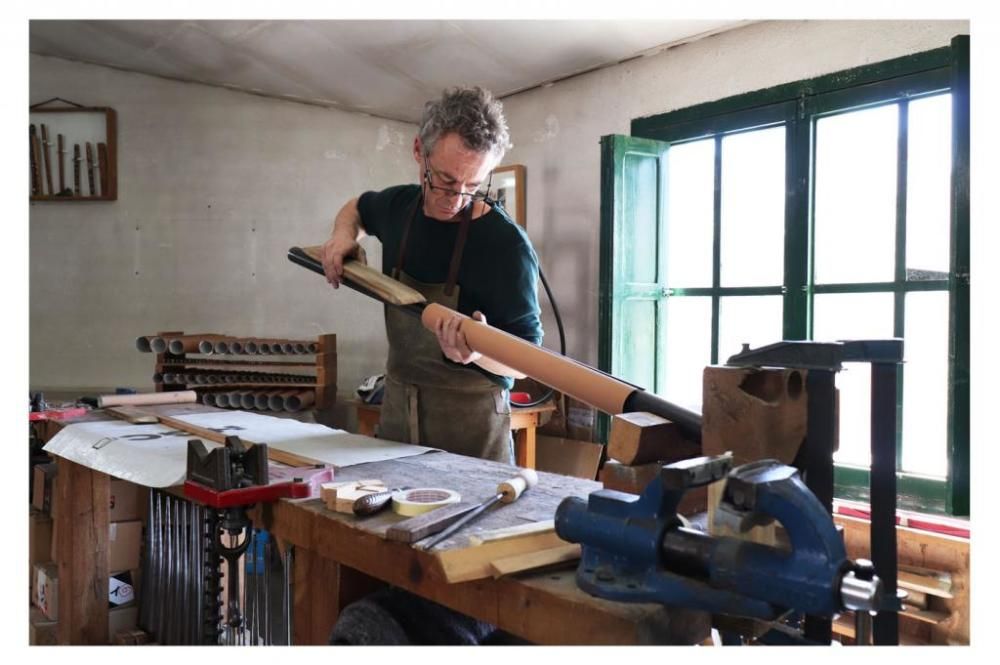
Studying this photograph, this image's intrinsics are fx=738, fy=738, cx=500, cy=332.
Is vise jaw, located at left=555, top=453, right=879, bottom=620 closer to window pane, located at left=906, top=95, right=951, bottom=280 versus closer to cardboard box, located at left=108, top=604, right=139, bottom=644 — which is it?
cardboard box, located at left=108, top=604, right=139, bottom=644

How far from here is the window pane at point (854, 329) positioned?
3.10m

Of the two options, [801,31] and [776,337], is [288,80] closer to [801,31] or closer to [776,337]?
[801,31]

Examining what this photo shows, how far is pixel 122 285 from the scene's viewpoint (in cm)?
500

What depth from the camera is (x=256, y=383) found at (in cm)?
449

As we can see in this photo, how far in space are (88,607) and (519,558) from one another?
2178 millimetres

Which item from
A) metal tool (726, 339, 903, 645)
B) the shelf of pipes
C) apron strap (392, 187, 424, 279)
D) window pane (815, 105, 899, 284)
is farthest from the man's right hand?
window pane (815, 105, 899, 284)

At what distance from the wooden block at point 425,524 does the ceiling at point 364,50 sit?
10.2 ft

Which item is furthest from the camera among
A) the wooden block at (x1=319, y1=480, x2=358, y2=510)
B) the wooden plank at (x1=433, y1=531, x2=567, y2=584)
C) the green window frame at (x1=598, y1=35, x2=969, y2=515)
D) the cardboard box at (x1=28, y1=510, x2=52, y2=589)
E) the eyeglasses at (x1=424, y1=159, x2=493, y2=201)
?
the cardboard box at (x1=28, y1=510, x2=52, y2=589)

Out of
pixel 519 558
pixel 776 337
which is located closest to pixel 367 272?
pixel 519 558

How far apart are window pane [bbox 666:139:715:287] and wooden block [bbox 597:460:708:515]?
2.82m

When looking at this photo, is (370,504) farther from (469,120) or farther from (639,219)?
(639,219)

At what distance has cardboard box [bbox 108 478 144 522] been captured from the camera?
9.18 ft

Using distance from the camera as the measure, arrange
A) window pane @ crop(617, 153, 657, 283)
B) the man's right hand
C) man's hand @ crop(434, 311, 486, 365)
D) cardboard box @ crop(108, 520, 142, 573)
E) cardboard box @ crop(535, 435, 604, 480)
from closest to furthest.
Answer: man's hand @ crop(434, 311, 486, 365) → the man's right hand → cardboard box @ crop(108, 520, 142, 573) → window pane @ crop(617, 153, 657, 283) → cardboard box @ crop(535, 435, 604, 480)

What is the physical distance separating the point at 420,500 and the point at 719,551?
69 centimetres
